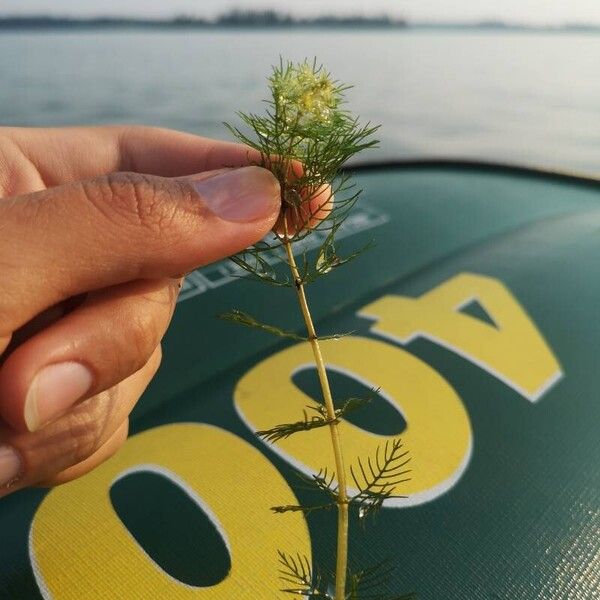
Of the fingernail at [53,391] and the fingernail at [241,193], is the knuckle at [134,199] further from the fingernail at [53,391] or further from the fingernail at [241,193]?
the fingernail at [53,391]

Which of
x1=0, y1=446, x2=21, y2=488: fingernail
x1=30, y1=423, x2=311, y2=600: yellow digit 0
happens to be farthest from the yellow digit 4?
x1=0, y1=446, x2=21, y2=488: fingernail

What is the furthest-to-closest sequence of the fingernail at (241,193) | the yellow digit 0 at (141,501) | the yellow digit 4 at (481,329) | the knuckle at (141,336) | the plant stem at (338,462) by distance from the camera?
the yellow digit 4 at (481,329) < the yellow digit 0 at (141,501) < the knuckle at (141,336) < the fingernail at (241,193) < the plant stem at (338,462)

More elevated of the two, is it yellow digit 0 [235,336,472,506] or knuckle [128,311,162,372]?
knuckle [128,311,162,372]

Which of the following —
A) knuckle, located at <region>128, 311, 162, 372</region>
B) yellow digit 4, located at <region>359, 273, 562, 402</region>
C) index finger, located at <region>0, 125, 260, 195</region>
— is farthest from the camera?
yellow digit 4, located at <region>359, 273, 562, 402</region>

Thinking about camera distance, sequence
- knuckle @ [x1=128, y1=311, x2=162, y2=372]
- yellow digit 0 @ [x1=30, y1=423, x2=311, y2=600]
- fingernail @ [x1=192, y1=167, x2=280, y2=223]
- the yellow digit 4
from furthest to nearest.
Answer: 1. the yellow digit 4
2. yellow digit 0 @ [x1=30, y1=423, x2=311, y2=600]
3. knuckle @ [x1=128, y1=311, x2=162, y2=372]
4. fingernail @ [x1=192, y1=167, x2=280, y2=223]

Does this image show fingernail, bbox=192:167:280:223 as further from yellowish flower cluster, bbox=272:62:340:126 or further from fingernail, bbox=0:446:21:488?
fingernail, bbox=0:446:21:488

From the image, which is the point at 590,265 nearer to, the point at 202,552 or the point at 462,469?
the point at 462,469

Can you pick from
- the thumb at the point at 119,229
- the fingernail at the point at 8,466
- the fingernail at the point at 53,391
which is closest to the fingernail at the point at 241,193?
the thumb at the point at 119,229
